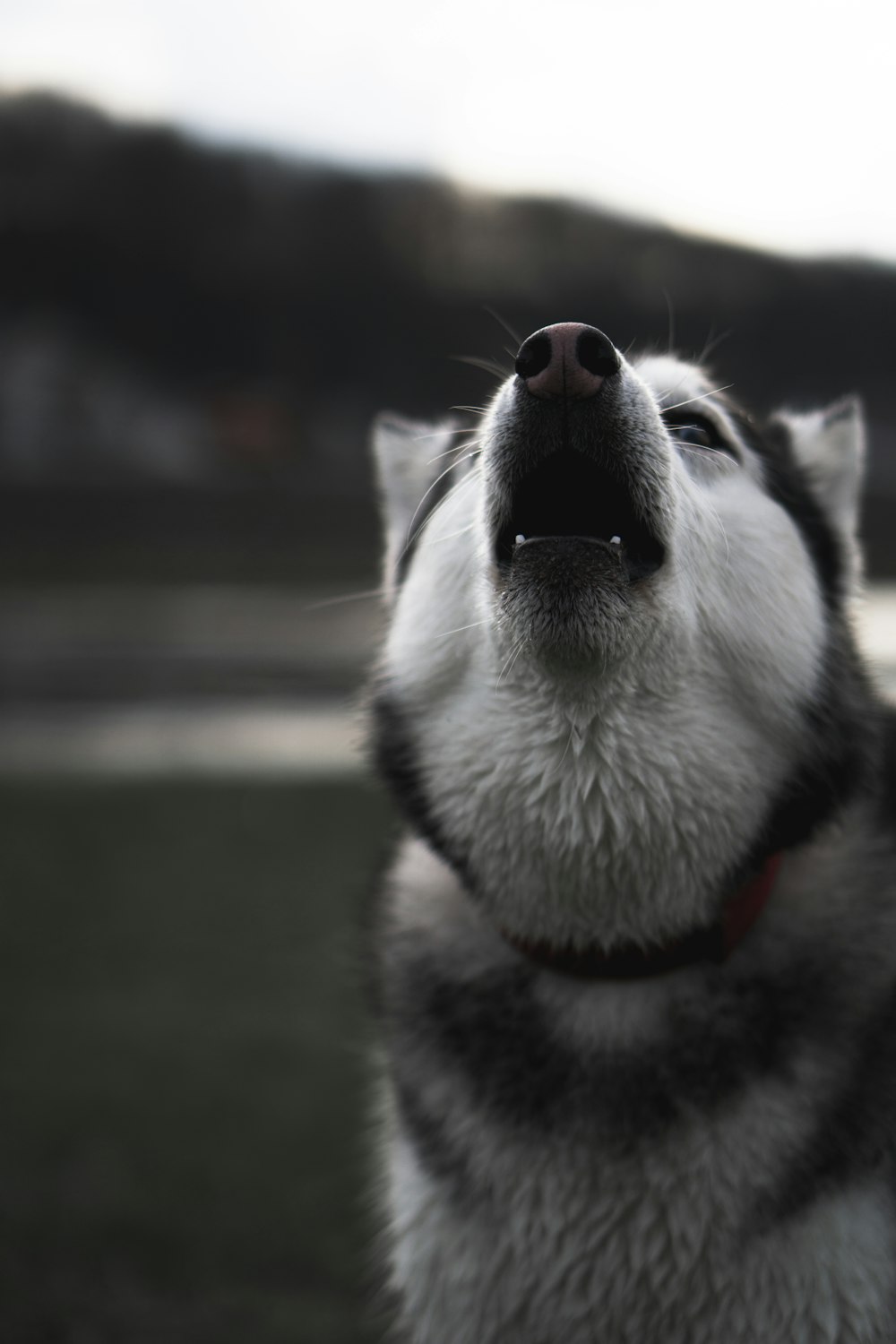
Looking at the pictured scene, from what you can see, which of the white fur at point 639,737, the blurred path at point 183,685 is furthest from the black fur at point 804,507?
the blurred path at point 183,685

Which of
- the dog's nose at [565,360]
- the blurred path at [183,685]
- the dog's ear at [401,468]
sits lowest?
the blurred path at [183,685]

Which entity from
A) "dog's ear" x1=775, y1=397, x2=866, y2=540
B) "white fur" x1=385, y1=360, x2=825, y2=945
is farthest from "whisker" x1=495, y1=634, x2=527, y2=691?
"dog's ear" x1=775, y1=397, x2=866, y2=540

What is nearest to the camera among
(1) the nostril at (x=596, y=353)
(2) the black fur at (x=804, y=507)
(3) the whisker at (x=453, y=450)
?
(1) the nostril at (x=596, y=353)

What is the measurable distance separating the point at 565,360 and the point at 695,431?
421 millimetres

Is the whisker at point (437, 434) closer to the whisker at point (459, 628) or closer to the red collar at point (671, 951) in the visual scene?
the whisker at point (459, 628)

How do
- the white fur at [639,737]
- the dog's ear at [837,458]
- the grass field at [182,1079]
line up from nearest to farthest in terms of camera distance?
the white fur at [639,737] → the dog's ear at [837,458] → the grass field at [182,1079]

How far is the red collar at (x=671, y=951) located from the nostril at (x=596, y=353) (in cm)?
84

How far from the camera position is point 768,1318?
185 cm

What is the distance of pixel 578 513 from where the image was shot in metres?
1.97

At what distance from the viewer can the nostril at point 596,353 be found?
1.78m

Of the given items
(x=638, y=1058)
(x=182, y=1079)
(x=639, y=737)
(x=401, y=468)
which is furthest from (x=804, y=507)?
(x=182, y=1079)

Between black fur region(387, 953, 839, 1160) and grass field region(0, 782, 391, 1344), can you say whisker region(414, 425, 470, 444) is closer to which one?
grass field region(0, 782, 391, 1344)

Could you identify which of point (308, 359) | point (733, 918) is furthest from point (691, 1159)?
point (308, 359)

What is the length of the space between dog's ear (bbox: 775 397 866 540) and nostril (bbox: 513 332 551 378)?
0.82m
